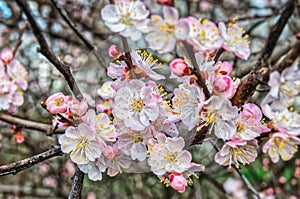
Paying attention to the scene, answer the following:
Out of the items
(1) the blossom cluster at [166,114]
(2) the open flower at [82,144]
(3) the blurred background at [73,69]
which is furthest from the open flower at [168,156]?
(3) the blurred background at [73,69]

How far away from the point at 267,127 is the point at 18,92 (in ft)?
3.90

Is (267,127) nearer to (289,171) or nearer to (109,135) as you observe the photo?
(109,135)

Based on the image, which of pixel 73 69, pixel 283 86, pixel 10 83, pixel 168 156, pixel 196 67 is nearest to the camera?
pixel 196 67

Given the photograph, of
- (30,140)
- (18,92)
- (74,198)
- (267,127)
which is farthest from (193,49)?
(30,140)

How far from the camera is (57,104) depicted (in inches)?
43.4

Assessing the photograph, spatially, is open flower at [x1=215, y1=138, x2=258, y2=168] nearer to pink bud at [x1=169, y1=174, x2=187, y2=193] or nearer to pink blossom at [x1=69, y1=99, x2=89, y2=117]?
pink bud at [x1=169, y1=174, x2=187, y2=193]

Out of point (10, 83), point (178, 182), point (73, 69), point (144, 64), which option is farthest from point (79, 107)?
point (73, 69)

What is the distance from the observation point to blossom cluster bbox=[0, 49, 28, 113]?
1.78 metres

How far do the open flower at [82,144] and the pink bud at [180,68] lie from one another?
275 mm

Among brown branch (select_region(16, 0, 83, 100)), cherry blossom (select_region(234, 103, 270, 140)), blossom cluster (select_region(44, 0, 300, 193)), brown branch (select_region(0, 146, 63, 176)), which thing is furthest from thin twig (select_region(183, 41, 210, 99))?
brown branch (select_region(0, 146, 63, 176))

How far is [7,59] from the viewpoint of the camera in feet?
6.08

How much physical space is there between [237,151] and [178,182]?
178 mm

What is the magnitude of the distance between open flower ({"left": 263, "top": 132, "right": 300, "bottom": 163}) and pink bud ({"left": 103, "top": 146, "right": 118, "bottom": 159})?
0.41 m

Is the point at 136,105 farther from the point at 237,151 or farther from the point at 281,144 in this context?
the point at 281,144
